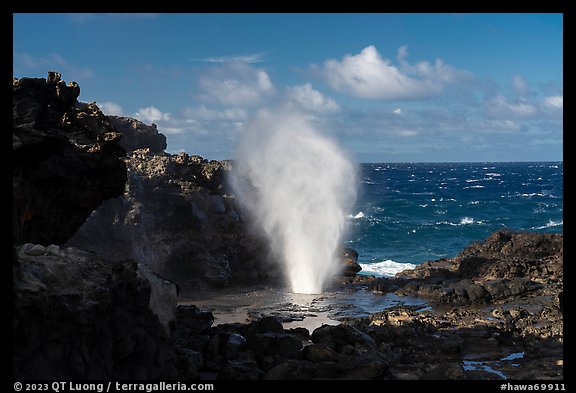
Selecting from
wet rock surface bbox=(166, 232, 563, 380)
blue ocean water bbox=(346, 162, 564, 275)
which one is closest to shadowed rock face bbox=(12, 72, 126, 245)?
wet rock surface bbox=(166, 232, 563, 380)

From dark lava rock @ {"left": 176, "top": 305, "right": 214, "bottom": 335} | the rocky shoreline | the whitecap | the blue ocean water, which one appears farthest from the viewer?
the blue ocean water

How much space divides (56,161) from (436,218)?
6185 centimetres

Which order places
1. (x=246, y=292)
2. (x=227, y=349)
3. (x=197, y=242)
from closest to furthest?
(x=227, y=349) < (x=246, y=292) < (x=197, y=242)

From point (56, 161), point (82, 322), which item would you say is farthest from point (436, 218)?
point (82, 322)

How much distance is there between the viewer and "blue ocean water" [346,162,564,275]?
51.3m

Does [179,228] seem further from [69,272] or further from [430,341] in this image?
[69,272]

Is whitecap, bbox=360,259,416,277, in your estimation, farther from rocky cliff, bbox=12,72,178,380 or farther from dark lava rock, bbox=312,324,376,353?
rocky cliff, bbox=12,72,178,380

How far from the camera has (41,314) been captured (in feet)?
32.7

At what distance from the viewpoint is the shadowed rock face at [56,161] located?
41.8 ft

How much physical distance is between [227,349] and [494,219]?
60225 mm

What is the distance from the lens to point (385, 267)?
43781mm

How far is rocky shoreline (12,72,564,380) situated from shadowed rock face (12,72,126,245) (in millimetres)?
37
